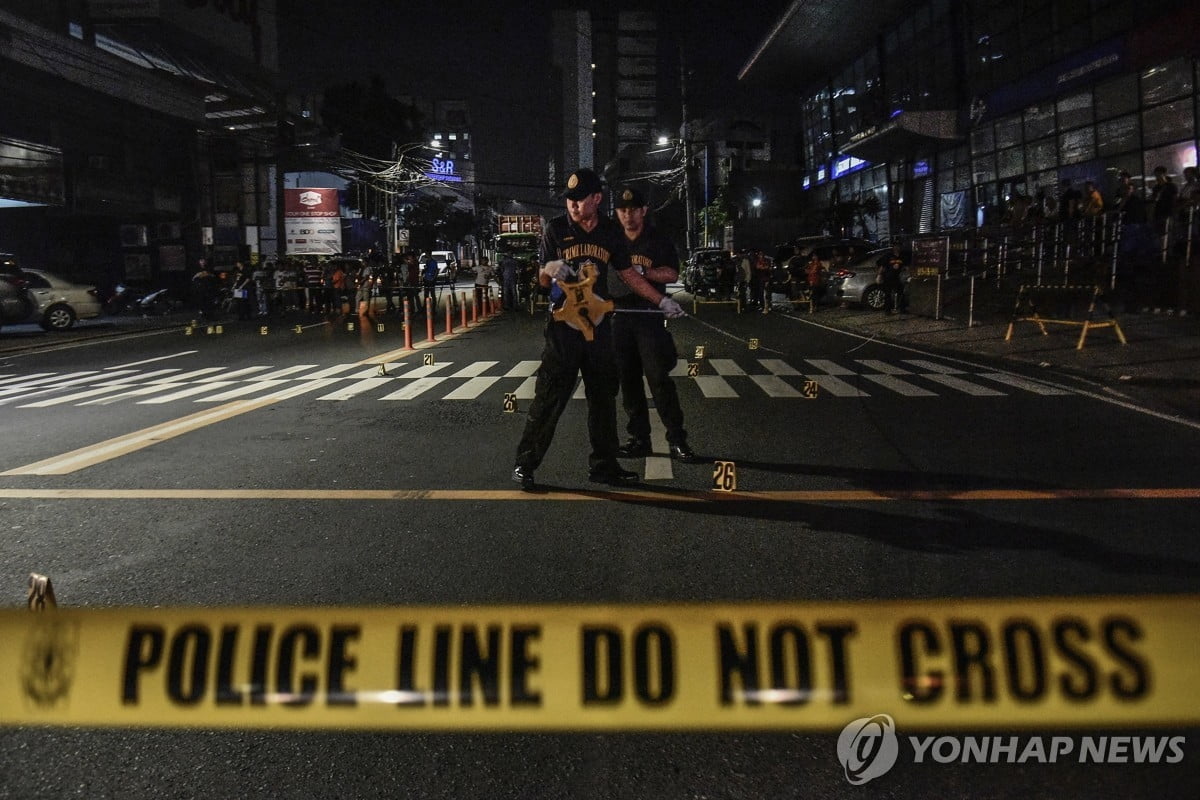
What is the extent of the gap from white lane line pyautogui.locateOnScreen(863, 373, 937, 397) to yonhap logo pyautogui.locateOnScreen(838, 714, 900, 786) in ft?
29.6

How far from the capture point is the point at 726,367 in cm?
1466

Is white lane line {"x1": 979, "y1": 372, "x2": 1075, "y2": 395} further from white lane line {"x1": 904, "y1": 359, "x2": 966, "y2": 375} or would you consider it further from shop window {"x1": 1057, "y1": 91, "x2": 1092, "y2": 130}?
shop window {"x1": 1057, "y1": 91, "x2": 1092, "y2": 130}

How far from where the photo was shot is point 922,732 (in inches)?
109

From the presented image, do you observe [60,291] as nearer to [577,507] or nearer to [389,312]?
[389,312]

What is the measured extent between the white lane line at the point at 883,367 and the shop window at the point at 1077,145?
1568 centimetres

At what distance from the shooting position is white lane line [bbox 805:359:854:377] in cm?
1382

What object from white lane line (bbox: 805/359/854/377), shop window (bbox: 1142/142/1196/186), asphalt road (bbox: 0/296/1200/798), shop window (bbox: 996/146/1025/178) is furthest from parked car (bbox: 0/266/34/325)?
shop window (bbox: 996/146/1025/178)

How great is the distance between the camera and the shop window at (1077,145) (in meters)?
26.9

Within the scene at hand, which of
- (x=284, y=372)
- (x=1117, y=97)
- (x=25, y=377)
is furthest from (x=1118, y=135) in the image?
(x=25, y=377)

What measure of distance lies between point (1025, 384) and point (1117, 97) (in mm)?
17362

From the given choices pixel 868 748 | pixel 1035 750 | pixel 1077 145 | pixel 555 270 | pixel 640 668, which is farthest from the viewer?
pixel 1077 145

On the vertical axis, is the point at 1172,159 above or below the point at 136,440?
above

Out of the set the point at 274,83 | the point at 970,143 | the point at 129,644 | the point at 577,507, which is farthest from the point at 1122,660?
the point at 274,83

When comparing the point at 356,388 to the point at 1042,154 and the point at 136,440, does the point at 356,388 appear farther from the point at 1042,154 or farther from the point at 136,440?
the point at 1042,154
